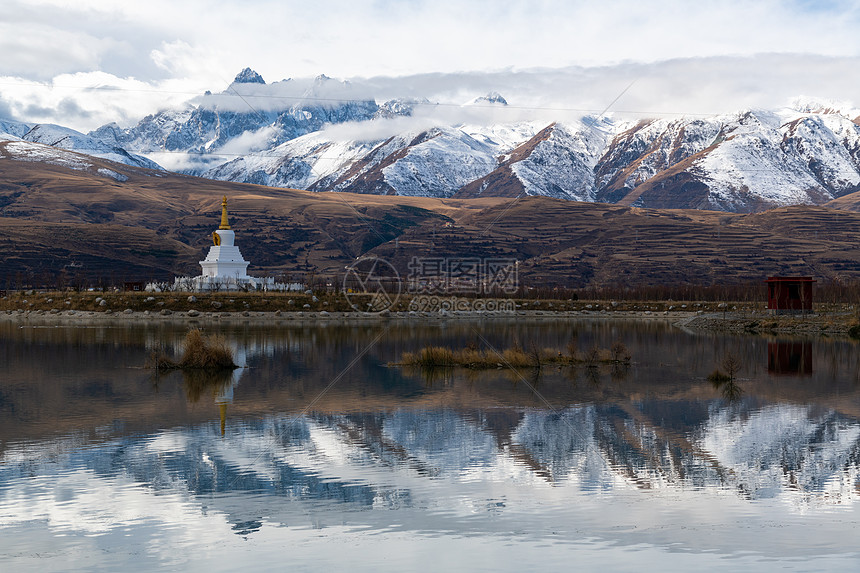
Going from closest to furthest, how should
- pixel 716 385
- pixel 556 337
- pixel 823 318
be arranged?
pixel 716 385 < pixel 556 337 < pixel 823 318

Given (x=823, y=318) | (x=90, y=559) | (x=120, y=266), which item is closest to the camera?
(x=90, y=559)

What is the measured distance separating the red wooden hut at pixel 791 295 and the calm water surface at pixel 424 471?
5473 centimetres

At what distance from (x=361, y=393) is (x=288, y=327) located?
4232 cm

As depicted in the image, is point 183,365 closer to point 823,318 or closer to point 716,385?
point 716,385

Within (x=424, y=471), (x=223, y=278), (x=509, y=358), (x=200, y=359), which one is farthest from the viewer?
(x=223, y=278)

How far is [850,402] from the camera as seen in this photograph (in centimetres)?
3003

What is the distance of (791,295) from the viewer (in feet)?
294

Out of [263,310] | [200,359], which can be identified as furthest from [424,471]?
[263,310]

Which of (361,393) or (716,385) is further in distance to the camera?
(716,385)

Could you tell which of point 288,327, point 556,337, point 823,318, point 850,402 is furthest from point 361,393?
point 823,318

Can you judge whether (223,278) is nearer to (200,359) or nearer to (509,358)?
(200,359)

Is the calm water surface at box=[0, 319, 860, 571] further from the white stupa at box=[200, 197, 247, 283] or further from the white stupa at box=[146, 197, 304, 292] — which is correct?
the white stupa at box=[200, 197, 247, 283]

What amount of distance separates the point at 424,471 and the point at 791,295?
265ft

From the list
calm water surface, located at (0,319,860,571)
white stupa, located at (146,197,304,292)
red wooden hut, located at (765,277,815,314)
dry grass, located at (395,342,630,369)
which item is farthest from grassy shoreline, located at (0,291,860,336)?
calm water surface, located at (0,319,860,571)
